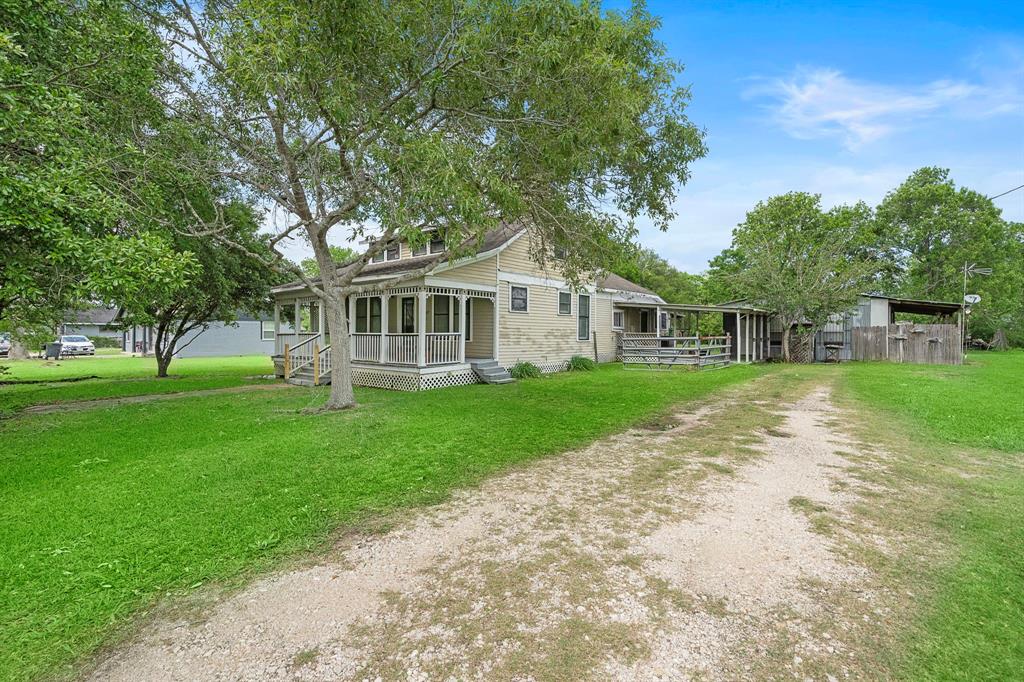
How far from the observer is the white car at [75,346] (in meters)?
31.7

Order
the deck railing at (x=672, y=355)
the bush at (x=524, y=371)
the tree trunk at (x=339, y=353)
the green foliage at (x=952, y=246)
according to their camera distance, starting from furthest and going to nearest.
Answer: the green foliage at (x=952, y=246) < the deck railing at (x=672, y=355) < the bush at (x=524, y=371) < the tree trunk at (x=339, y=353)

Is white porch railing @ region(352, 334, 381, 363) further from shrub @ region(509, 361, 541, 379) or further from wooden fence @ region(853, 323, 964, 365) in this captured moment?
wooden fence @ region(853, 323, 964, 365)

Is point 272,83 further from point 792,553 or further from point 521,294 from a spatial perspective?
point 521,294

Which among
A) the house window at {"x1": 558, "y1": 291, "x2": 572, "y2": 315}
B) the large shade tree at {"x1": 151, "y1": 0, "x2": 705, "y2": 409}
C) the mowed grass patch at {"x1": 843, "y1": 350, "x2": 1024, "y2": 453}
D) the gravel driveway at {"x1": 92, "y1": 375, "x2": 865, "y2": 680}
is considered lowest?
the gravel driveway at {"x1": 92, "y1": 375, "x2": 865, "y2": 680}

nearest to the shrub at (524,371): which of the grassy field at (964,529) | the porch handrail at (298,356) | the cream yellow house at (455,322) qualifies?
the cream yellow house at (455,322)

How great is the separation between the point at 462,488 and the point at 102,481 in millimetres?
3975

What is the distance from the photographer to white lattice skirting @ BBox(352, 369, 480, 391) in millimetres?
12773

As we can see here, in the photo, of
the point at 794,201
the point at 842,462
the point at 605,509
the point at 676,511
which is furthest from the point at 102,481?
the point at 794,201

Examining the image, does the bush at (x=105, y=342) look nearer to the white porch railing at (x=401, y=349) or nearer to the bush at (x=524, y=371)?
the white porch railing at (x=401, y=349)

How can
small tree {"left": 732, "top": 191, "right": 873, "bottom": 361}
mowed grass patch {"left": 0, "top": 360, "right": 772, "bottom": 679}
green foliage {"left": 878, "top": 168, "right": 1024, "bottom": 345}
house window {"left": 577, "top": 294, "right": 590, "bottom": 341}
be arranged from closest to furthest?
mowed grass patch {"left": 0, "top": 360, "right": 772, "bottom": 679} → house window {"left": 577, "top": 294, "right": 590, "bottom": 341} → small tree {"left": 732, "top": 191, "right": 873, "bottom": 361} → green foliage {"left": 878, "top": 168, "right": 1024, "bottom": 345}

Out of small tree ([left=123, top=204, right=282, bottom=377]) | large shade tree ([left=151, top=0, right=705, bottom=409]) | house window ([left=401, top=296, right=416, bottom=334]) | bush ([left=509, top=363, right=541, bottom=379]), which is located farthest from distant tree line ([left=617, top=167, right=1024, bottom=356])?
small tree ([left=123, top=204, right=282, bottom=377])

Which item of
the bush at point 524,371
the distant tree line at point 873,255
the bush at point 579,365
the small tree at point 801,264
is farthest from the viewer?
the distant tree line at point 873,255

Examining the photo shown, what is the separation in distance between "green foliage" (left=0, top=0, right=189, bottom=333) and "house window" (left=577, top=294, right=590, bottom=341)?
13.8m

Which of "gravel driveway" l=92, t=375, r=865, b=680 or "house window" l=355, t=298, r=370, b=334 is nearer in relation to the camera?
"gravel driveway" l=92, t=375, r=865, b=680
